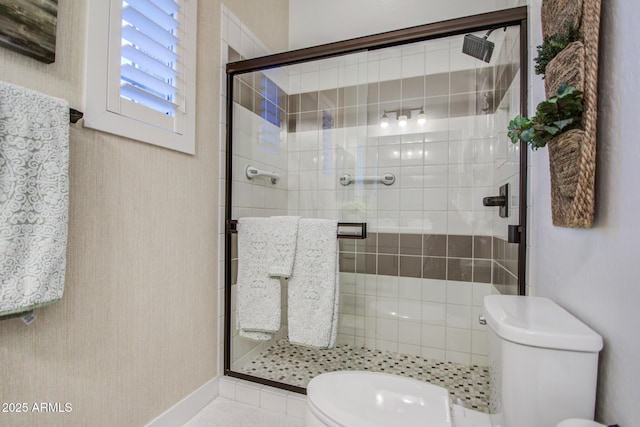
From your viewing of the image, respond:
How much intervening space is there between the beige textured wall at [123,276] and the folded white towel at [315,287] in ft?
1.60

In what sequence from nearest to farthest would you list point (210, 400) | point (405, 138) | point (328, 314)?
→ point (328, 314) → point (210, 400) → point (405, 138)

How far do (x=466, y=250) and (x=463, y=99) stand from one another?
89cm

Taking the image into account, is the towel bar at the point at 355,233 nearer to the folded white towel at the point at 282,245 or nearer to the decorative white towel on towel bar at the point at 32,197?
the folded white towel at the point at 282,245

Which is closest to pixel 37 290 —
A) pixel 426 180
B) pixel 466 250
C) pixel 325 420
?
pixel 325 420

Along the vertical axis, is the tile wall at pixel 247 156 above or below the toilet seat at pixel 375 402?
above

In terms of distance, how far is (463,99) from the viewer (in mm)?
1841

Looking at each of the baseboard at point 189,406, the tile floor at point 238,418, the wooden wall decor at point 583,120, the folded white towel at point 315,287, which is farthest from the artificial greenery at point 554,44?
the baseboard at point 189,406

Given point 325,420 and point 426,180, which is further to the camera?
point 426,180

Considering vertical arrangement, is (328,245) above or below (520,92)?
below

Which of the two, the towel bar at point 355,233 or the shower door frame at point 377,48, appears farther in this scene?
the towel bar at point 355,233

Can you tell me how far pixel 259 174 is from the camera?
1.81m

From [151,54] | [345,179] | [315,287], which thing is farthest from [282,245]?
[151,54]

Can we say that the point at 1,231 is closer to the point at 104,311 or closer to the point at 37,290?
the point at 37,290

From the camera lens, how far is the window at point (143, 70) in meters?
1.09
